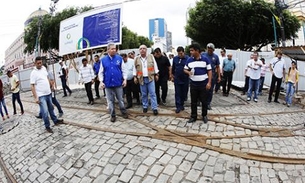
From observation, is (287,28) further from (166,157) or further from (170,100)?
(166,157)

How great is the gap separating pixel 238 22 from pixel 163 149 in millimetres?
24139

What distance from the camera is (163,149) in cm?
502

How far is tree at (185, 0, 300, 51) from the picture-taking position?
1016 inches

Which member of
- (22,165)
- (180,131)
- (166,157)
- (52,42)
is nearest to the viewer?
(166,157)

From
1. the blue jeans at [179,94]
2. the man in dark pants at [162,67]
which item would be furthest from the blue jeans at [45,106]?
the blue jeans at [179,94]

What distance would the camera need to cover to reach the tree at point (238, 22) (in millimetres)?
25797

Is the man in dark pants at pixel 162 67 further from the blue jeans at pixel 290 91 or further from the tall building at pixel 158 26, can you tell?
the tall building at pixel 158 26

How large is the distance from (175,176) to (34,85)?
4.06m

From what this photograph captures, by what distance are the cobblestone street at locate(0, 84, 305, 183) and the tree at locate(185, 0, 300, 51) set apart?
20528mm

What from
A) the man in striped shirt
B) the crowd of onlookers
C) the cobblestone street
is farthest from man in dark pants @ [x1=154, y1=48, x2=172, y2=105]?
the man in striped shirt

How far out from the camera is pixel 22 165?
5367 millimetres

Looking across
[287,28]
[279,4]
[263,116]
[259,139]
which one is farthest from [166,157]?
[287,28]

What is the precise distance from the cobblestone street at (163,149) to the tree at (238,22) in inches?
808

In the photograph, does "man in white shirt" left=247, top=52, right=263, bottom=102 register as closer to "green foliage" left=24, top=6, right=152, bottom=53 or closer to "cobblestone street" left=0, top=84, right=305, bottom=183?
"cobblestone street" left=0, top=84, right=305, bottom=183
